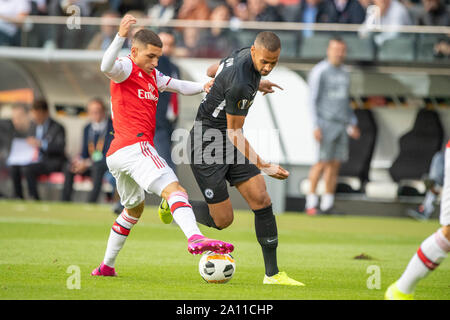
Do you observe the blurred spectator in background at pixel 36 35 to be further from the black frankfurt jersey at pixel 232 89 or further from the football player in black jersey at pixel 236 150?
the black frankfurt jersey at pixel 232 89

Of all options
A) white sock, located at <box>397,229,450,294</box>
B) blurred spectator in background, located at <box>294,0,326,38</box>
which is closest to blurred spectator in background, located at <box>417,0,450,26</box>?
blurred spectator in background, located at <box>294,0,326,38</box>

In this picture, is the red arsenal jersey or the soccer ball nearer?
the soccer ball

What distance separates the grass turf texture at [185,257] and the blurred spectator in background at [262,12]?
13.7 ft

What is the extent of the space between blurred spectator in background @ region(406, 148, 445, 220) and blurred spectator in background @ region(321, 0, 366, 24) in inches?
124

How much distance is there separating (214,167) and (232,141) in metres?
0.72

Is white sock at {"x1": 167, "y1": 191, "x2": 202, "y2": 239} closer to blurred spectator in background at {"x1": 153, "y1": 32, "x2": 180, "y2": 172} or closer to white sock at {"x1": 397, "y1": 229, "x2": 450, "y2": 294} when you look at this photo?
white sock at {"x1": 397, "y1": 229, "x2": 450, "y2": 294}

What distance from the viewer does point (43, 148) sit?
17859 mm

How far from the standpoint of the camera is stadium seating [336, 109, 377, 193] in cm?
1698

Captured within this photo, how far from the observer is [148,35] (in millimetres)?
7340

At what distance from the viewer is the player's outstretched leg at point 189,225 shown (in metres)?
6.48

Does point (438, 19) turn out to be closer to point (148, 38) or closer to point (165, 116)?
point (165, 116)

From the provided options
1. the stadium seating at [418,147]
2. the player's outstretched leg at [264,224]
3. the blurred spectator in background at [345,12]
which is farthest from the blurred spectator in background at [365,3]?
the player's outstretched leg at [264,224]
